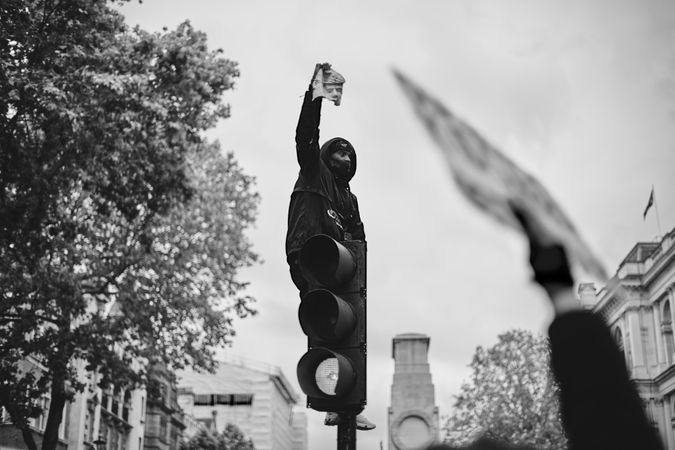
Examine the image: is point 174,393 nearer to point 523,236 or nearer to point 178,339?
point 178,339

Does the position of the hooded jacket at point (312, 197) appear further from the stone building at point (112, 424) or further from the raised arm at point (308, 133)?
the stone building at point (112, 424)

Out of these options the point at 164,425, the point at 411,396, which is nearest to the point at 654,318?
the point at 411,396

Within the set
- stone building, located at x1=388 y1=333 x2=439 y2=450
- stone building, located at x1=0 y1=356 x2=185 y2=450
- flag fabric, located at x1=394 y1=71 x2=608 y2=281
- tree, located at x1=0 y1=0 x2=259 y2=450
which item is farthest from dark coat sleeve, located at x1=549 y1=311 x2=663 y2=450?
stone building, located at x1=388 y1=333 x2=439 y2=450

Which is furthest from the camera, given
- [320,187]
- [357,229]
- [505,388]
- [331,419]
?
[505,388]

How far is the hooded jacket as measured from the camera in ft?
17.8

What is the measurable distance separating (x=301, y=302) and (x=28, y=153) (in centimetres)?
1324

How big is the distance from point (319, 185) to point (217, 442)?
6751 centimetres

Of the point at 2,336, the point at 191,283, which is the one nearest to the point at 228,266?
the point at 191,283

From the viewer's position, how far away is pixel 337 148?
592 cm

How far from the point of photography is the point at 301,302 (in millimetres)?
4844

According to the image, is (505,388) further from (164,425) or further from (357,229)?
(357,229)

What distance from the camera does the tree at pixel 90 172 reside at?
16422 mm

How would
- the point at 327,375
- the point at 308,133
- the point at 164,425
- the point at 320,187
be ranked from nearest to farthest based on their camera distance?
the point at 327,375, the point at 308,133, the point at 320,187, the point at 164,425

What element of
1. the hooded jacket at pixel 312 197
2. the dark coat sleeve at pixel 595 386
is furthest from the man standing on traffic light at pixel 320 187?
the dark coat sleeve at pixel 595 386
